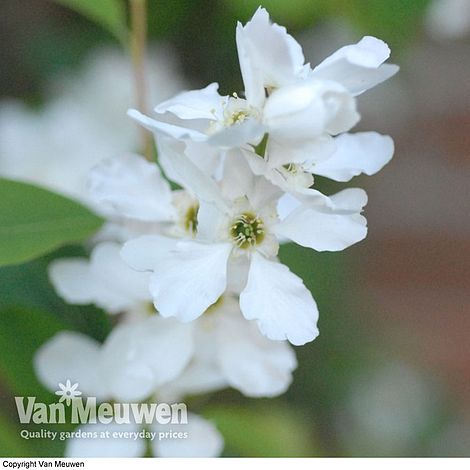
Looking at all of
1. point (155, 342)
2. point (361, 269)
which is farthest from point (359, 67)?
point (361, 269)

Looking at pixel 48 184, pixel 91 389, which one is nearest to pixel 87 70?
pixel 48 184

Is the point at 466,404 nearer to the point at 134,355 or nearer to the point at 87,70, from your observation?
the point at 87,70

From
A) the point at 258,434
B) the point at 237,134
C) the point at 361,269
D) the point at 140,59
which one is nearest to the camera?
the point at 237,134

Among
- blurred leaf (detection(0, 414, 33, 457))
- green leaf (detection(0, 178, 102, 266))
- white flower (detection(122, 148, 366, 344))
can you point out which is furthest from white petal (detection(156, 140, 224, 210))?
blurred leaf (detection(0, 414, 33, 457))

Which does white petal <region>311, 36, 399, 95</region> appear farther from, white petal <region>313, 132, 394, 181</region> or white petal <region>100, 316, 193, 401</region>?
white petal <region>100, 316, 193, 401</region>

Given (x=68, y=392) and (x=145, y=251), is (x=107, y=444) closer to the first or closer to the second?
(x=68, y=392)

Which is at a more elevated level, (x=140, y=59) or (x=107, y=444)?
(x=140, y=59)

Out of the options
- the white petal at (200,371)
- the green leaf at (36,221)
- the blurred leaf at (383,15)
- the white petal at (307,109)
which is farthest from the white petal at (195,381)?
the blurred leaf at (383,15)

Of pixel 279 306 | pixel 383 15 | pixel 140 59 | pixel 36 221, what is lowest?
pixel 279 306
